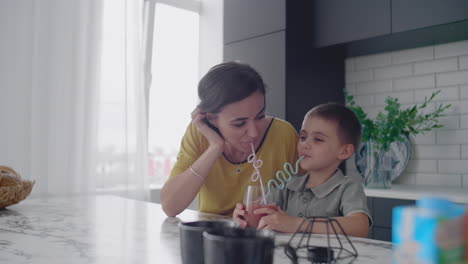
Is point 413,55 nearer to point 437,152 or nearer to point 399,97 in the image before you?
point 399,97

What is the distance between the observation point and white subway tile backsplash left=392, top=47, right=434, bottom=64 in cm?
298

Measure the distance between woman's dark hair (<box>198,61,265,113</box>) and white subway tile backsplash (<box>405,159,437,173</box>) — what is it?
1.67 metres

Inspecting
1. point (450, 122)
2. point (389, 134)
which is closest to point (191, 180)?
point (389, 134)

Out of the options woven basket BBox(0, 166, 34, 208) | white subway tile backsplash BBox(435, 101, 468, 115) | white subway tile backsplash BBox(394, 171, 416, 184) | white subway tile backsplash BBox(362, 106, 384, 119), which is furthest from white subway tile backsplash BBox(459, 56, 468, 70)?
woven basket BBox(0, 166, 34, 208)

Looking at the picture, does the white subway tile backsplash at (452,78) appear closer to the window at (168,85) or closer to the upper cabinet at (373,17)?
the upper cabinet at (373,17)

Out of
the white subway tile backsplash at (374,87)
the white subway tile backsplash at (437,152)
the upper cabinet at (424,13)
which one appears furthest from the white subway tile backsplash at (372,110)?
the upper cabinet at (424,13)

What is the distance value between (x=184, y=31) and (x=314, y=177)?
3022 millimetres

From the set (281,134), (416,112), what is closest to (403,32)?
(416,112)

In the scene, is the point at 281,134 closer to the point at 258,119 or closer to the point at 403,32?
the point at 258,119

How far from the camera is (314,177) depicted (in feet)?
5.21

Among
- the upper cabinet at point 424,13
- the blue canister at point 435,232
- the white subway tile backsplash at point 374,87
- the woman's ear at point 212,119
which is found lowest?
the blue canister at point 435,232

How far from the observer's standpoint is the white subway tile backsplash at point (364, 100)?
3.27 m

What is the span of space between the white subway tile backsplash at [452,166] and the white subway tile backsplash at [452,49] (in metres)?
0.68

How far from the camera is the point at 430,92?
296 cm
